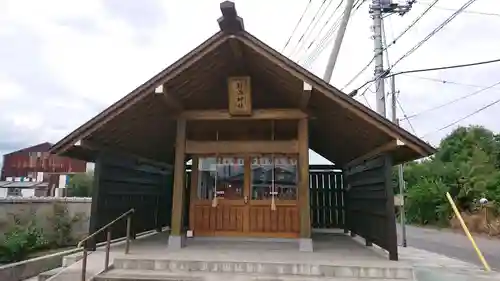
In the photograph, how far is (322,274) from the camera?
197 inches

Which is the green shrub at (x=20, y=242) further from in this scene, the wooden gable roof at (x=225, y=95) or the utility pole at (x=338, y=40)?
the utility pole at (x=338, y=40)

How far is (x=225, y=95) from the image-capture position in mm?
7230

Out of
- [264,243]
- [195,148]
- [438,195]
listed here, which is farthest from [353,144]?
[438,195]

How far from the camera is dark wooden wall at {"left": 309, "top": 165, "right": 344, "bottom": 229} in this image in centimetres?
1045

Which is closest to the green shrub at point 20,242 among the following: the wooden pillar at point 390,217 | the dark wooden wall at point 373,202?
the dark wooden wall at point 373,202

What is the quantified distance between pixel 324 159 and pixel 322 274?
5.96 metres

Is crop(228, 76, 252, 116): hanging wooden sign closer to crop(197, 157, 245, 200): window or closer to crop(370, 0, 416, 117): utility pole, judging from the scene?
crop(197, 157, 245, 200): window

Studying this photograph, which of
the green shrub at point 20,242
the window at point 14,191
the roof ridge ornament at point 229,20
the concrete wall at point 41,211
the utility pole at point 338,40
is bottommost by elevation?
the green shrub at point 20,242

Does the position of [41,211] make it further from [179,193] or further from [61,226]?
[179,193]

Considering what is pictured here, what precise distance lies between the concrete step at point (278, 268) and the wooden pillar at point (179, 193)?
1.17 meters

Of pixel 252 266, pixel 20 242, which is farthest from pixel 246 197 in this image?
pixel 20 242

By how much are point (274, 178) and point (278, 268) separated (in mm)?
2644

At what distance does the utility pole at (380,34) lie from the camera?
1106 cm

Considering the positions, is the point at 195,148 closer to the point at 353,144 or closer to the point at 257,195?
the point at 257,195
